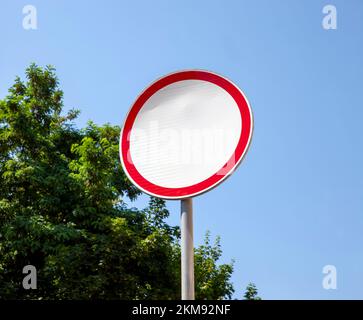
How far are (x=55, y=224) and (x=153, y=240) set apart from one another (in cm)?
249

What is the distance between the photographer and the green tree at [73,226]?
12.1m

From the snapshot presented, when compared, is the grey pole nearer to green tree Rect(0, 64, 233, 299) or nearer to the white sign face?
the white sign face

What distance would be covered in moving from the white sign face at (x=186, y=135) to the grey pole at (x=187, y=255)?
11 centimetres

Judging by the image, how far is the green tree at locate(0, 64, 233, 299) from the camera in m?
12.1

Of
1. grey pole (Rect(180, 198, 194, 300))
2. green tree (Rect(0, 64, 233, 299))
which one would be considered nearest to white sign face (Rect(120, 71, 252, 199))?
grey pole (Rect(180, 198, 194, 300))

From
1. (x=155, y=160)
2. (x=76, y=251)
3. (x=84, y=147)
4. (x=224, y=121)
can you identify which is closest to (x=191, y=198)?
(x=155, y=160)

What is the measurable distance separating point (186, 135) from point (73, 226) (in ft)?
35.9

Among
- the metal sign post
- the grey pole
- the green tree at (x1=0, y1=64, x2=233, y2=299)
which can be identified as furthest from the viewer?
the green tree at (x1=0, y1=64, x2=233, y2=299)

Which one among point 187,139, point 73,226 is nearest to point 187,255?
point 187,139

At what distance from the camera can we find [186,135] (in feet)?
8.07

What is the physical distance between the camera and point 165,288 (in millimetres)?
13016

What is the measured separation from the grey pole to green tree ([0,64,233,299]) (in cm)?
996

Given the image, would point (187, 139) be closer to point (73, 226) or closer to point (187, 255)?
point (187, 255)

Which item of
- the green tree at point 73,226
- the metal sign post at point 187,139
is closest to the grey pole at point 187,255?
the metal sign post at point 187,139
